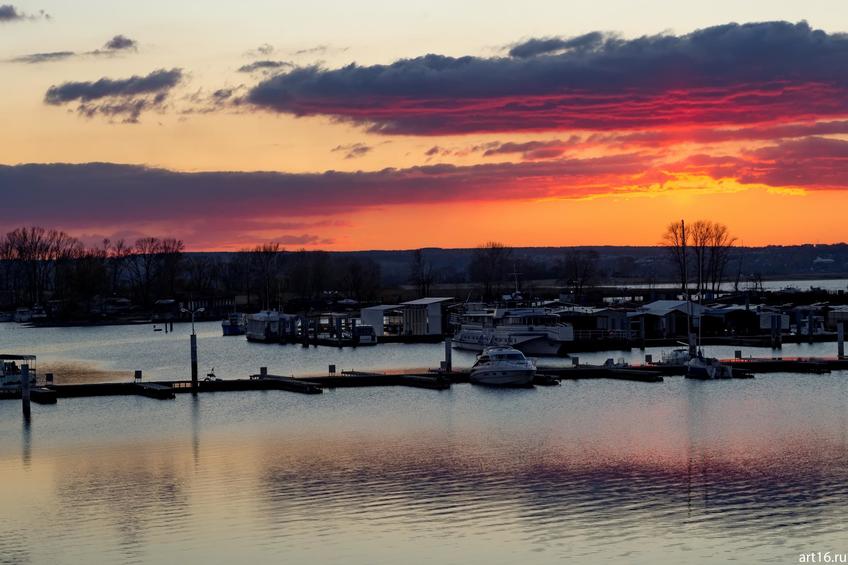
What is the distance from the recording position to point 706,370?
70.9m

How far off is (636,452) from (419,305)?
7540cm

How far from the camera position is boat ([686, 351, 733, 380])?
233 feet

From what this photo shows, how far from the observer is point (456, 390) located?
2667 inches

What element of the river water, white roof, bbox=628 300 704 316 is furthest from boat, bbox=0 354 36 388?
white roof, bbox=628 300 704 316

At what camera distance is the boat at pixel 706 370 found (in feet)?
233

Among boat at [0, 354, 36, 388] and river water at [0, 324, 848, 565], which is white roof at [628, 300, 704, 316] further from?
boat at [0, 354, 36, 388]

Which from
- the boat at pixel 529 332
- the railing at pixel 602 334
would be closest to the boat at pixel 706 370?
the boat at pixel 529 332

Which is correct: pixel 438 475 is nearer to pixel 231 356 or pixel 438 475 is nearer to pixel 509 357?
pixel 509 357

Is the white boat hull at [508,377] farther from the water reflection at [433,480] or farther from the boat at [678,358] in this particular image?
the boat at [678,358]

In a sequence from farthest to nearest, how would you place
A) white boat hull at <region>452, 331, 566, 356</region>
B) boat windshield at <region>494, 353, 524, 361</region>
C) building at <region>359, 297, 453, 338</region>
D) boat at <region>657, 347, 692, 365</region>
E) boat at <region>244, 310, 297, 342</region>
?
boat at <region>244, 310, 297, 342</region>
building at <region>359, 297, 453, 338</region>
white boat hull at <region>452, 331, 566, 356</region>
boat at <region>657, 347, 692, 365</region>
boat windshield at <region>494, 353, 524, 361</region>

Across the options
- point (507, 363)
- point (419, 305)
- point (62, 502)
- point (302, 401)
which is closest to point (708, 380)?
point (507, 363)

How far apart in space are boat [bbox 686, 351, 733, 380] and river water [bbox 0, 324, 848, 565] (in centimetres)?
135

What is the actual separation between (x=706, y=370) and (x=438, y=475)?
Result: 33.9 meters

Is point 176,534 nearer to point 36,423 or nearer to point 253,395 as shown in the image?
point 36,423
